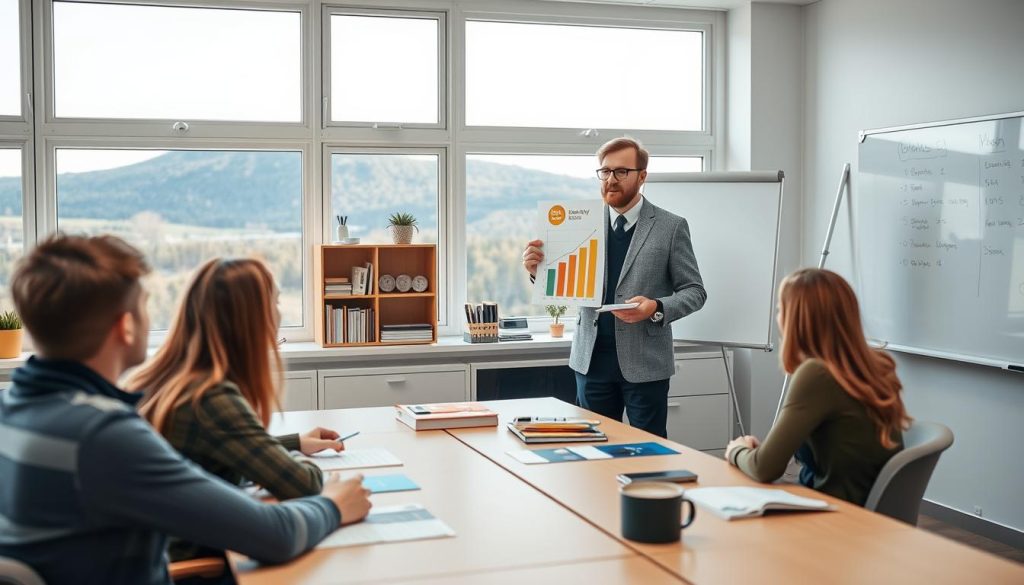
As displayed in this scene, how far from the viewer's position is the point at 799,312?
7.65ft

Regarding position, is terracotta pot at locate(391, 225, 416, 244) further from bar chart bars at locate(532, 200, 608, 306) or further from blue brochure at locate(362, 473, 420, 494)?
blue brochure at locate(362, 473, 420, 494)

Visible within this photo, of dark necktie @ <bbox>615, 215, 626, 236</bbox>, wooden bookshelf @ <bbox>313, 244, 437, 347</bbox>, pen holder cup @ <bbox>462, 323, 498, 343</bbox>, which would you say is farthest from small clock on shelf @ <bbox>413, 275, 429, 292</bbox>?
dark necktie @ <bbox>615, 215, 626, 236</bbox>

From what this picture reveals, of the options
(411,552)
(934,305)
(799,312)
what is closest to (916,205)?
(934,305)

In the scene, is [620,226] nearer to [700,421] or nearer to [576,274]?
[576,274]

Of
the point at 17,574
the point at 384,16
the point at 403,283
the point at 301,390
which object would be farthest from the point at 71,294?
the point at 384,16

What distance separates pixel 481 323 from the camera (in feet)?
16.4

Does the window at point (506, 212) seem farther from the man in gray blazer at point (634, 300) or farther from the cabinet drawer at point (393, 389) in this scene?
the man in gray blazer at point (634, 300)

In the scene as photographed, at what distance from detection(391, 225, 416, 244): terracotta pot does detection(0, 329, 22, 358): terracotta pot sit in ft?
5.73

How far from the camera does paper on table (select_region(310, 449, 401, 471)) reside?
8.07ft

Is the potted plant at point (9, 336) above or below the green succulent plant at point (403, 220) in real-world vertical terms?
below

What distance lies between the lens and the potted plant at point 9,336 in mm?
4398

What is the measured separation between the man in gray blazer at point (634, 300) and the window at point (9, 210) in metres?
2.82

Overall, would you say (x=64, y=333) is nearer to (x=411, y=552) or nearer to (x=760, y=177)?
(x=411, y=552)

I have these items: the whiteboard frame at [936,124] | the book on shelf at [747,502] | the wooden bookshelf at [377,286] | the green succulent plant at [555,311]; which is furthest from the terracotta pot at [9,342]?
the whiteboard frame at [936,124]
